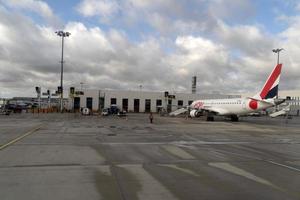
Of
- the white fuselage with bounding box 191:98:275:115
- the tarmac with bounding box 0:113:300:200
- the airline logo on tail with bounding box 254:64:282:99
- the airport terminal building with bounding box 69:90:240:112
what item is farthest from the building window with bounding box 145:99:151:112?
the tarmac with bounding box 0:113:300:200

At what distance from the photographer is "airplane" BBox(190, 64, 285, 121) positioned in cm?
4109

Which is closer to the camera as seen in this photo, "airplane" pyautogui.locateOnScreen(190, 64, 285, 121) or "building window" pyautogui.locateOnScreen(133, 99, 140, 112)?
"airplane" pyautogui.locateOnScreen(190, 64, 285, 121)

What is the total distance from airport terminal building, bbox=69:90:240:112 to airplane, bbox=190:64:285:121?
150ft

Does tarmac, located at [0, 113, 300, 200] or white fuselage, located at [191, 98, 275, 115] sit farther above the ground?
white fuselage, located at [191, 98, 275, 115]

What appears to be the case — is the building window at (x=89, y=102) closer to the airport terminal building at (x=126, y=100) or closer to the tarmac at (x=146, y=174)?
the airport terminal building at (x=126, y=100)

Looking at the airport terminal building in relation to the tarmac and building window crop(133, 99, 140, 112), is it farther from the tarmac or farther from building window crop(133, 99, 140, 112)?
A: the tarmac

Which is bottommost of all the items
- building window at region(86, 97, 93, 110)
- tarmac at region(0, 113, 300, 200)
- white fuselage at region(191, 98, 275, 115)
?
tarmac at region(0, 113, 300, 200)

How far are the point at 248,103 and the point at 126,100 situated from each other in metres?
60.6

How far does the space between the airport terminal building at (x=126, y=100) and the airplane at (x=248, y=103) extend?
150 ft

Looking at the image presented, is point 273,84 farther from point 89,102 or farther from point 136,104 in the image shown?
point 89,102

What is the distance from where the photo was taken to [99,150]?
1468cm

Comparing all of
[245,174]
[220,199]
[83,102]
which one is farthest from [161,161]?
[83,102]

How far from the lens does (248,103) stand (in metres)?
Answer: 43.8

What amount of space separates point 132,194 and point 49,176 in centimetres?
286
